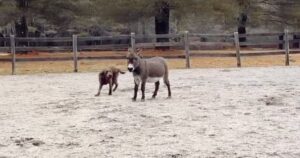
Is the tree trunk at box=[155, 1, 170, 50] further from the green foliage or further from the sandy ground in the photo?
the sandy ground

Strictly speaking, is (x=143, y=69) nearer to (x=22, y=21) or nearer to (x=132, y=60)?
(x=132, y=60)

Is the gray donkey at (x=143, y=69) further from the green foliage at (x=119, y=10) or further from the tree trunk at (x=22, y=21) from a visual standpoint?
the tree trunk at (x=22, y=21)

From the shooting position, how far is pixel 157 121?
9.05 metres

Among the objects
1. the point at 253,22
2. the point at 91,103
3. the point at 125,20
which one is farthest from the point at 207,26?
the point at 91,103

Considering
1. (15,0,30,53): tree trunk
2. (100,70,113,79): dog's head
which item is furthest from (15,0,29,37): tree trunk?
(100,70,113,79): dog's head

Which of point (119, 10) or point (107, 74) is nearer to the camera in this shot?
point (107, 74)

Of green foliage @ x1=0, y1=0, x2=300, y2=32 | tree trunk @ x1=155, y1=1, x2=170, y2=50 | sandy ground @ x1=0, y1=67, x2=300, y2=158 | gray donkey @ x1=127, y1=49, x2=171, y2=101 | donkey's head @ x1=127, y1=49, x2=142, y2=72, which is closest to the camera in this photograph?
sandy ground @ x1=0, y1=67, x2=300, y2=158

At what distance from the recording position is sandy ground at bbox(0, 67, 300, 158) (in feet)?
23.2

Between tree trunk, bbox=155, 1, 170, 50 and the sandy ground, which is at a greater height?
tree trunk, bbox=155, 1, 170, 50

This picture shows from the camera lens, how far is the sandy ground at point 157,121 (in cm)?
708

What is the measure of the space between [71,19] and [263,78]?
1585cm

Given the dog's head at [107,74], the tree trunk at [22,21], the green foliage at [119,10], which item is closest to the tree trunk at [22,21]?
the tree trunk at [22,21]

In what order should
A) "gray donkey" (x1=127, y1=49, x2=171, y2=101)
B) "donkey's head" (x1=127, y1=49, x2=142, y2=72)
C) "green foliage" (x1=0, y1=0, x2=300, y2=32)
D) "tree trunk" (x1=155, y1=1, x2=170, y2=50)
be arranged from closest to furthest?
"donkey's head" (x1=127, y1=49, x2=142, y2=72) < "gray donkey" (x1=127, y1=49, x2=171, y2=101) < "green foliage" (x1=0, y1=0, x2=300, y2=32) < "tree trunk" (x1=155, y1=1, x2=170, y2=50)

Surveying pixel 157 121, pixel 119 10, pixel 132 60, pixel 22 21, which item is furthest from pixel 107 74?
pixel 22 21
